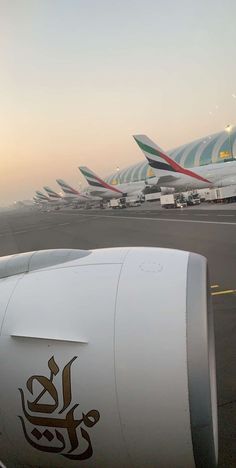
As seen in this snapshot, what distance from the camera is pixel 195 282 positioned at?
11.6ft

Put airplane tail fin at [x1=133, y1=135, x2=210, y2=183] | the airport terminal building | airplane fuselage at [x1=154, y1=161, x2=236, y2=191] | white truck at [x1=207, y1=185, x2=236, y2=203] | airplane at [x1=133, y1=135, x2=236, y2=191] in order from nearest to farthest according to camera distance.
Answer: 1. white truck at [x1=207, y1=185, x2=236, y2=203]
2. airplane tail fin at [x1=133, y1=135, x2=210, y2=183]
3. airplane at [x1=133, y1=135, x2=236, y2=191]
4. airplane fuselage at [x1=154, y1=161, x2=236, y2=191]
5. the airport terminal building

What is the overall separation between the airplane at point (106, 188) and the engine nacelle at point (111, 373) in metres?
79.8

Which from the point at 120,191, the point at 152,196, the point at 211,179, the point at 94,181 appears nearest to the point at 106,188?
the point at 94,181

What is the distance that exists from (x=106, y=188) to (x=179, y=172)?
99.7ft

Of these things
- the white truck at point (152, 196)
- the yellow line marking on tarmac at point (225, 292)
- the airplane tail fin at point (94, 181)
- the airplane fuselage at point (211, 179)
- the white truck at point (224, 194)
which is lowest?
the yellow line marking on tarmac at point (225, 292)

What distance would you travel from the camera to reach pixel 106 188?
272 feet

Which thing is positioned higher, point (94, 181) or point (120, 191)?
point (94, 181)

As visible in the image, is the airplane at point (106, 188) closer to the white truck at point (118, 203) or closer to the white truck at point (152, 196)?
the white truck at point (118, 203)

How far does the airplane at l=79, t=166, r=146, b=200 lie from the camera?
82750 mm

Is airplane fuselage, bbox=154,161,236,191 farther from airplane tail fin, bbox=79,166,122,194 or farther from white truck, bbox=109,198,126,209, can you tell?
airplane tail fin, bbox=79,166,122,194

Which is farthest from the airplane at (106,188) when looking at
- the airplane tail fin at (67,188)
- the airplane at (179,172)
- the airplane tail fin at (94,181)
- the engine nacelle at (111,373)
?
the engine nacelle at (111,373)

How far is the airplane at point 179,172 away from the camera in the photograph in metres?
53.8

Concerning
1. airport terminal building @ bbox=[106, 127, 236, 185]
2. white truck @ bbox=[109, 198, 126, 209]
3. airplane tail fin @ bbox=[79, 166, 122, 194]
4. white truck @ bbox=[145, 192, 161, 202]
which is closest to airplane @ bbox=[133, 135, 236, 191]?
airport terminal building @ bbox=[106, 127, 236, 185]

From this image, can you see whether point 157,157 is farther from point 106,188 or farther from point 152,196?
point 152,196
